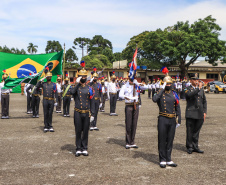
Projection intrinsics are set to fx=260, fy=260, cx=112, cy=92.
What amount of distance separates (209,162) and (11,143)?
5.38 metres

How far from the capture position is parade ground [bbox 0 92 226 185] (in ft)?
16.0

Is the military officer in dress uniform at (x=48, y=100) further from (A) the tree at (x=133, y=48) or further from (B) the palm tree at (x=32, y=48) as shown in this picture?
(B) the palm tree at (x=32, y=48)

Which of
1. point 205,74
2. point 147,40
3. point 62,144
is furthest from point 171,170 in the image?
point 205,74

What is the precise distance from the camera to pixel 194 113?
6.77 m

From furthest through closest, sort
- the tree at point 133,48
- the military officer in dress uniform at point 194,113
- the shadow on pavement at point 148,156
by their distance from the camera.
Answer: the tree at point 133,48, the military officer in dress uniform at point 194,113, the shadow on pavement at point 148,156

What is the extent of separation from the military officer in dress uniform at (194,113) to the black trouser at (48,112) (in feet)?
16.1

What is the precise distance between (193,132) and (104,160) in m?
2.55

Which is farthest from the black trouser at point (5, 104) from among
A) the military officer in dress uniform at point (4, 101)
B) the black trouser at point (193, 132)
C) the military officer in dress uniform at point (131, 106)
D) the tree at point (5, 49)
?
the tree at point (5, 49)

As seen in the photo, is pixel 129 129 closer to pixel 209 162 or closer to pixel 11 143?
pixel 209 162

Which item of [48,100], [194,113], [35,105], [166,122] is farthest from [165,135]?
[35,105]

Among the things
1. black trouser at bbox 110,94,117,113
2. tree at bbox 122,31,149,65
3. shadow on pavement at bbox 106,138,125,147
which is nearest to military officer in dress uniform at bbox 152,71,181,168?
shadow on pavement at bbox 106,138,125,147

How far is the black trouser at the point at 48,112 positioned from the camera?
9.27 m

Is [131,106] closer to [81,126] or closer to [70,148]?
[81,126]

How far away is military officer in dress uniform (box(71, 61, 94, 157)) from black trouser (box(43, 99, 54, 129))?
3029 mm
